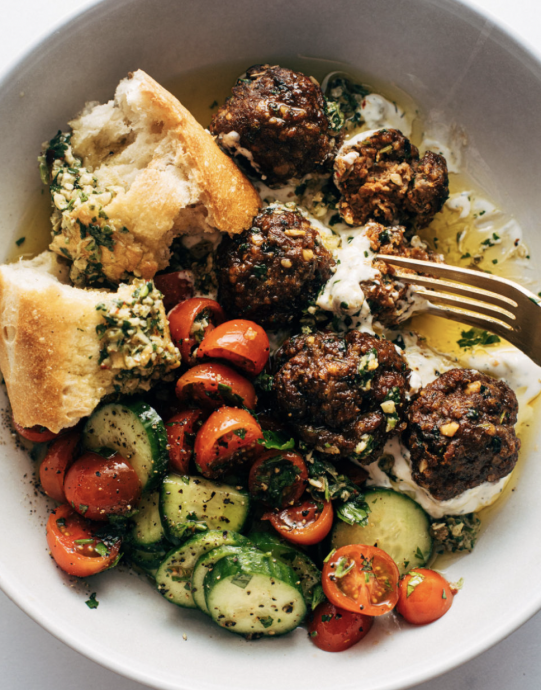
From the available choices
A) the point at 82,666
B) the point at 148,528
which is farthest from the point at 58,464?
the point at 82,666

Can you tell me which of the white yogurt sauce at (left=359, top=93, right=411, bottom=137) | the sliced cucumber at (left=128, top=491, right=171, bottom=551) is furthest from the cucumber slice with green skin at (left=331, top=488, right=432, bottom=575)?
the white yogurt sauce at (left=359, top=93, right=411, bottom=137)

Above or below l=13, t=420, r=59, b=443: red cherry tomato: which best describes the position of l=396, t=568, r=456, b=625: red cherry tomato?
above

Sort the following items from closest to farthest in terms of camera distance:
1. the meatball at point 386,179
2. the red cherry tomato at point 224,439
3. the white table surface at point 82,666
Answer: the red cherry tomato at point 224,439, the meatball at point 386,179, the white table surface at point 82,666

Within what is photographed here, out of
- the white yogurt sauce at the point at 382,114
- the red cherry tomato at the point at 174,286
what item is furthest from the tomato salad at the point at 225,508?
the white yogurt sauce at the point at 382,114

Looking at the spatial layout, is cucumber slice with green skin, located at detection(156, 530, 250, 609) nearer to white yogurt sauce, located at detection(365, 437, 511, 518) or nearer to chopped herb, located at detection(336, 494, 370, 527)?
chopped herb, located at detection(336, 494, 370, 527)

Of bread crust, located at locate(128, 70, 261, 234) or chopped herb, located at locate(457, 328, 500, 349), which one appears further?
chopped herb, located at locate(457, 328, 500, 349)

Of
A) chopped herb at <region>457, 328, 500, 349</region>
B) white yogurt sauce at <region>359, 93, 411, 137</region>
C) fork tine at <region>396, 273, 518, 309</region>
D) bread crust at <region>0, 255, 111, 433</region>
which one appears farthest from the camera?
chopped herb at <region>457, 328, 500, 349</region>

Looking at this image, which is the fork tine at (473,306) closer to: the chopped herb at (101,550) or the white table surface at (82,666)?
the white table surface at (82,666)
